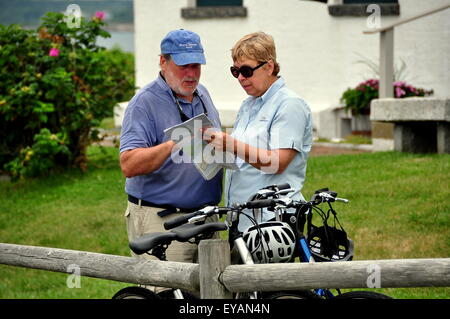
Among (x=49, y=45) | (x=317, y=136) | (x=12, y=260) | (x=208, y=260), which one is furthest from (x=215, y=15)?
(x=208, y=260)

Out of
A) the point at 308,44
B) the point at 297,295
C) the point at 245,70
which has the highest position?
the point at 308,44

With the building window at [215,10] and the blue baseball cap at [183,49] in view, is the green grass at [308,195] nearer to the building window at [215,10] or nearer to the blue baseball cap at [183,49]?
the blue baseball cap at [183,49]

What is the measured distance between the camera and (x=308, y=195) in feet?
30.0

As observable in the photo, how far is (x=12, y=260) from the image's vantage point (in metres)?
5.29

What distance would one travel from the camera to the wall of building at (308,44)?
13.2 metres

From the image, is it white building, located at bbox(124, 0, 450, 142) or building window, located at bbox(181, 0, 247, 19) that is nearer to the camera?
white building, located at bbox(124, 0, 450, 142)

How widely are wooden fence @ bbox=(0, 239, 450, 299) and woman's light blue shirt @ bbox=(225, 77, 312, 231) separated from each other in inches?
13.0

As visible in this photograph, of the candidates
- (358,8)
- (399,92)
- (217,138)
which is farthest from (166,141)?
(358,8)

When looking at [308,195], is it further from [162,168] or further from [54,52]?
[162,168]

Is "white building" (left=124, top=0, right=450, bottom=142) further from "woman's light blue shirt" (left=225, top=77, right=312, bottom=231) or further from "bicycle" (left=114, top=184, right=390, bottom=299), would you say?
"bicycle" (left=114, top=184, right=390, bottom=299)

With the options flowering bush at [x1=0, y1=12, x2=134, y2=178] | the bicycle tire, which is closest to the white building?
flowering bush at [x1=0, y1=12, x2=134, y2=178]

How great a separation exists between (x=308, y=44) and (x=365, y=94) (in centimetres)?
168

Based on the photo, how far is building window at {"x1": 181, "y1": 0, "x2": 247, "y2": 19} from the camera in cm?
1473
